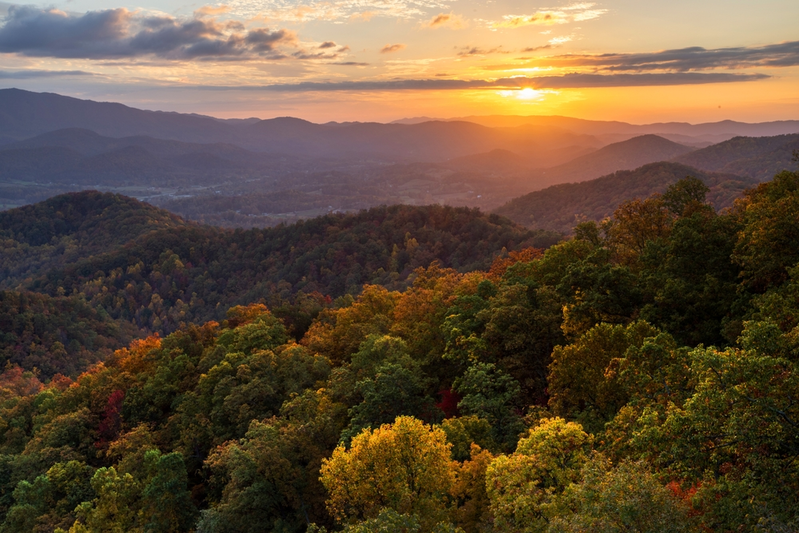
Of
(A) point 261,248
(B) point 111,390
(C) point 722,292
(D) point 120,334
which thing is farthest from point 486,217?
(C) point 722,292

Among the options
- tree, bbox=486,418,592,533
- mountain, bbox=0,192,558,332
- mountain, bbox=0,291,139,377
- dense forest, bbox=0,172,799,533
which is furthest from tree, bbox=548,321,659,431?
mountain, bbox=0,291,139,377

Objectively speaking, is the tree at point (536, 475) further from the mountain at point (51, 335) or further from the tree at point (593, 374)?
the mountain at point (51, 335)

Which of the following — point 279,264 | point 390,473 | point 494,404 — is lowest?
point 279,264

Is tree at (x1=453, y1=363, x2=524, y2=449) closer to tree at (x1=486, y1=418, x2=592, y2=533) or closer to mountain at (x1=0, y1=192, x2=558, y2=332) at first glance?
tree at (x1=486, y1=418, x2=592, y2=533)

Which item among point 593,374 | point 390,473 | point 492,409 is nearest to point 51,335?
point 492,409

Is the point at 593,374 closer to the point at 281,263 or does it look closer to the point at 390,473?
the point at 390,473

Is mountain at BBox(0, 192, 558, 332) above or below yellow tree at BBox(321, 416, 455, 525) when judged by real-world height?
below

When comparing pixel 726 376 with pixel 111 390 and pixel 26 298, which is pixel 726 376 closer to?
pixel 111 390

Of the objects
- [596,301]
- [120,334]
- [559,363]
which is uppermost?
[596,301]

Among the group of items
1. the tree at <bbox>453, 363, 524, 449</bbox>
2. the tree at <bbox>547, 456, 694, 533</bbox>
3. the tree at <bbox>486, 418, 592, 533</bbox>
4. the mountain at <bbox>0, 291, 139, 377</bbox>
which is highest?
the tree at <bbox>547, 456, 694, 533</bbox>
